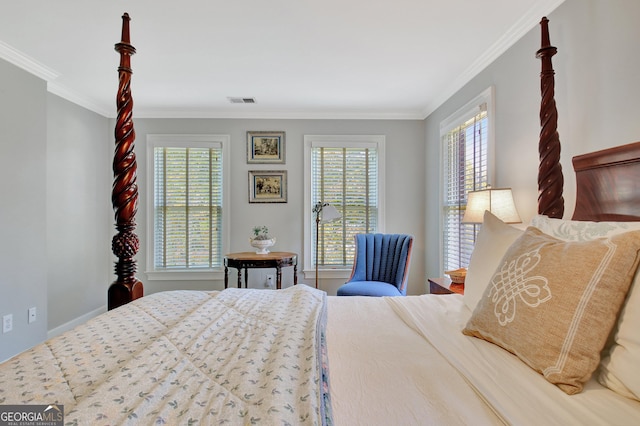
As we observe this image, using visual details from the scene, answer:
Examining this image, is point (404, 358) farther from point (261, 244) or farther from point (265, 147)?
point (265, 147)

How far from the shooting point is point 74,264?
3500 mm

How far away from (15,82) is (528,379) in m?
3.83

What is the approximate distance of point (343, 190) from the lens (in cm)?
411

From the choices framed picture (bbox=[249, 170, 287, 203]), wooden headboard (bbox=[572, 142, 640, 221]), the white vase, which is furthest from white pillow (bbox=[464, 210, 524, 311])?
framed picture (bbox=[249, 170, 287, 203])

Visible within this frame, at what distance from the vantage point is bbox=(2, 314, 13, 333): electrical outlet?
8.15ft

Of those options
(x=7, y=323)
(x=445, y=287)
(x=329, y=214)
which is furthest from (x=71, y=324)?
(x=445, y=287)

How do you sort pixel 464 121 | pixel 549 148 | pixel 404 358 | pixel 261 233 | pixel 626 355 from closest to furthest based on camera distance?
pixel 626 355, pixel 404 358, pixel 549 148, pixel 464 121, pixel 261 233

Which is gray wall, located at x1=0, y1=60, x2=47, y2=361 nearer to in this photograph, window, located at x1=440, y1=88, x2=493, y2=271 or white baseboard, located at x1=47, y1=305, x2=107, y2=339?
white baseboard, located at x1=47, y1=305, x2=107, y2=339

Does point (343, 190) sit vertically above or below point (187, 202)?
above

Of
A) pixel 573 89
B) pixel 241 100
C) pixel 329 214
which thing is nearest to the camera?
pixel 573 89

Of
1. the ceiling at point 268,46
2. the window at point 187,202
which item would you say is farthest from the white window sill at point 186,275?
the ceiling at point 268,46

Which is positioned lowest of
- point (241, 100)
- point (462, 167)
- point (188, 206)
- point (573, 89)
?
point (188, 206)

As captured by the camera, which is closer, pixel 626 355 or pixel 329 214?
pixel 626 355

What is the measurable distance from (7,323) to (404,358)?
3191mm
